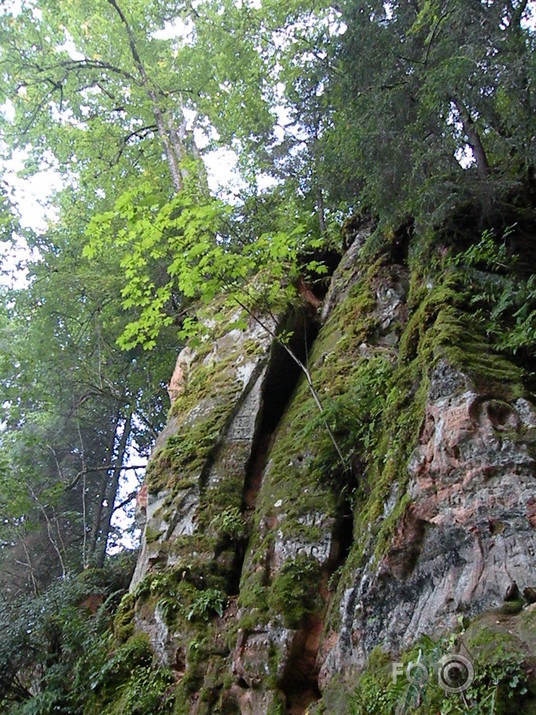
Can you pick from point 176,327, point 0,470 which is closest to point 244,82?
point 176,327

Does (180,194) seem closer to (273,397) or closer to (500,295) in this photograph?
(273,397)

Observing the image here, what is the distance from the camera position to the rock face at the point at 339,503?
3.57 m

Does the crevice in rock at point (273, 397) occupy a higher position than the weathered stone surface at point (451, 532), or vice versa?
the crevice in rock at point (273, 397)

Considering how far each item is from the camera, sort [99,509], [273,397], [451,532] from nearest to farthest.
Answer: [451,532] < [273,397] < [99,509]

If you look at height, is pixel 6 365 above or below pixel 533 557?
above

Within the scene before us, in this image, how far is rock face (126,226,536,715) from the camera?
11.7ft

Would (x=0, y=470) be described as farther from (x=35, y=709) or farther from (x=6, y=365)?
(x=35, y=709)

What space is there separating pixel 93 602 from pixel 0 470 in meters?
3.34

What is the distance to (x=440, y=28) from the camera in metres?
5.82

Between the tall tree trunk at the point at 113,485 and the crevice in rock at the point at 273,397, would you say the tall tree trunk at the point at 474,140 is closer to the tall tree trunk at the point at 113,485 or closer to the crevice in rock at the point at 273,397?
the crevice in rock at the point at 273,397

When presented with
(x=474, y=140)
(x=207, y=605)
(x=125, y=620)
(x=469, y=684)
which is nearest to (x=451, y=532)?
(x=469, y=684)

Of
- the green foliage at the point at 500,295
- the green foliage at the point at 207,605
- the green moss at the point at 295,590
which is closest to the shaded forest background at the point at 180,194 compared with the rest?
the green foliage at the point at 500,295

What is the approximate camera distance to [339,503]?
5.39 meters

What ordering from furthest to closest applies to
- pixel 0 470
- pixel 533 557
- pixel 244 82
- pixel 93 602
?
pixel 244 82 < pixel 0 470 < pixel 93 602 < pixel 533 557
